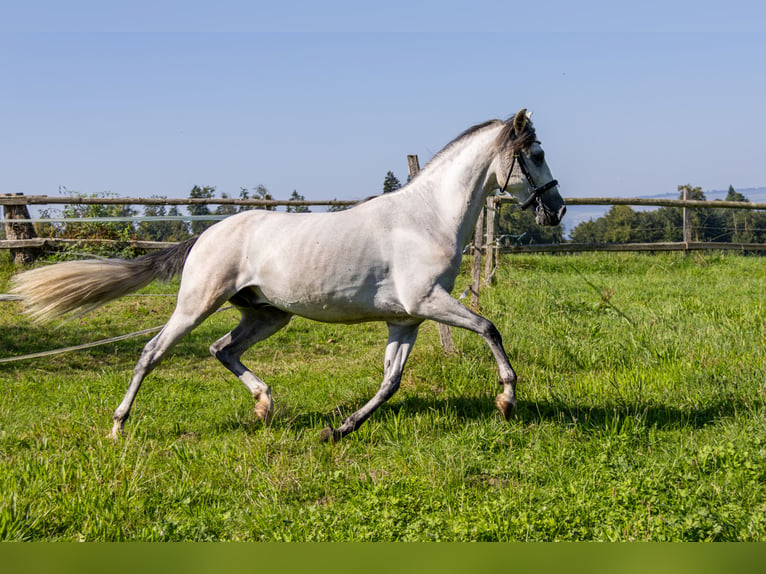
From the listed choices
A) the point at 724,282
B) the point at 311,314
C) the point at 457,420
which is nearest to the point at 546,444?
the point at 457,420

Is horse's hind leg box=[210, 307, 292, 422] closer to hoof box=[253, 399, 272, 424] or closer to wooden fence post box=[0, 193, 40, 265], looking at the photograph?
hoof box=[253, 399, 272, 424]

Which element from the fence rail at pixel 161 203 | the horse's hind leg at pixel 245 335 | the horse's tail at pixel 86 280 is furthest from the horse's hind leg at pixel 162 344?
the fence rail at pixel 161 203

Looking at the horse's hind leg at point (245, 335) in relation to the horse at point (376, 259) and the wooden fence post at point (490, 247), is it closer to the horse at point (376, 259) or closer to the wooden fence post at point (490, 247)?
the horse at point (376, 259)

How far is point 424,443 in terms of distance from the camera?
4391 mm

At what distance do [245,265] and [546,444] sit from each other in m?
2.45

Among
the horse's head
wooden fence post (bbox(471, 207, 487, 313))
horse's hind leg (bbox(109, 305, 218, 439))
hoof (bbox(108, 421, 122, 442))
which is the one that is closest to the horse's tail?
horse's hind leg (bbox(109, 305, 218, 439))

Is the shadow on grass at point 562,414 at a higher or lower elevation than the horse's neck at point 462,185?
lower

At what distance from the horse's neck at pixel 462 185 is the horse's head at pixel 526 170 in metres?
0.12

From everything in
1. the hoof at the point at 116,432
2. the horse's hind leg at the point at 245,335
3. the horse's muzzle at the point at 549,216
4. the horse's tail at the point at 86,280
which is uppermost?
the horse's muzzle at the point at 549,216

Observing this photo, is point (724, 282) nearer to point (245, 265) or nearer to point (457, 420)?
point (457, 420)

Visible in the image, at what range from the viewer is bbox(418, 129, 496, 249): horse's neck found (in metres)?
4.90

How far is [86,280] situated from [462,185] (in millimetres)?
3034

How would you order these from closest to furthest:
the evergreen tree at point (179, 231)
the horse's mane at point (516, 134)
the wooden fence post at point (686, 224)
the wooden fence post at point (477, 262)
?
the horse's mane at point (516, 134) < the wooden fence post at point (477, 262) < the wooden fence post at point (686, 224) < the evergreen tree at point (179, 231)

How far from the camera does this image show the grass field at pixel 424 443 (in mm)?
3250
